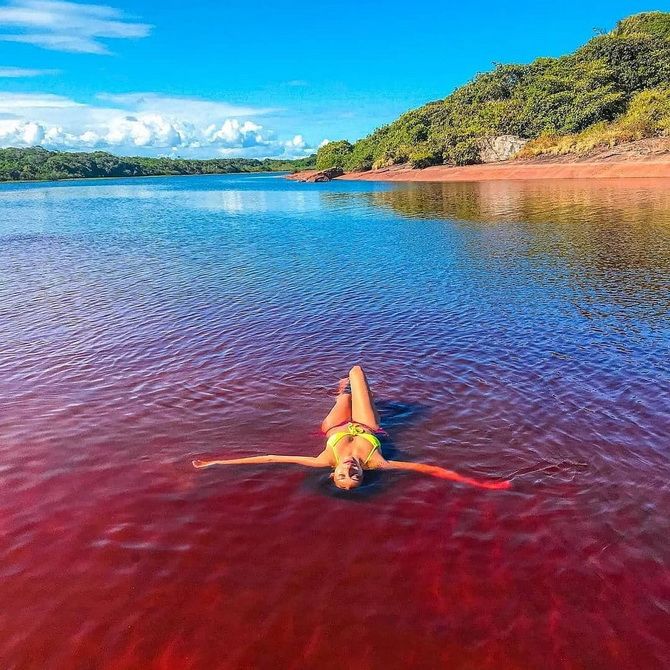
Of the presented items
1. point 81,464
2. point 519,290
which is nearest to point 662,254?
point 519,290

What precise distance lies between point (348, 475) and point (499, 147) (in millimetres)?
126105

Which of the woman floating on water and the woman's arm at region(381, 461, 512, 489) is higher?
the woman floating on water

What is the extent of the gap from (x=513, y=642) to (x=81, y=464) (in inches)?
354

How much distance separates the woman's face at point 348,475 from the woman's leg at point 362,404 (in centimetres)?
164

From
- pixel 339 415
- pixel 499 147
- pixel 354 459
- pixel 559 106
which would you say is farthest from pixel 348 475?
pixel 559 106

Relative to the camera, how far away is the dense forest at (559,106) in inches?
3910

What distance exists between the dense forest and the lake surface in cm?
8567

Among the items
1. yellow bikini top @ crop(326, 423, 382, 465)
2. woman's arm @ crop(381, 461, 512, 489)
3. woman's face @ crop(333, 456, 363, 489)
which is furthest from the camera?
yellow bikini top @ crop(326, 423, 382, 465)

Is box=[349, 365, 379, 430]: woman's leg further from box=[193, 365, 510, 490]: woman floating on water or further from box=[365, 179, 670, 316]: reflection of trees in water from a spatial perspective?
box=[365, 179, 670, 316]: reflection of trees in water

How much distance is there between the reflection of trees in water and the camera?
23.5m

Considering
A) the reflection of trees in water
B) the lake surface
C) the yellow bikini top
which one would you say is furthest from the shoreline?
the yellow bikini top

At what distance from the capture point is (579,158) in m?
92.4

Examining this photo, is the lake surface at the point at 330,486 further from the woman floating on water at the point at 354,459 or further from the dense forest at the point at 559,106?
the dense forest at the point at 559,106

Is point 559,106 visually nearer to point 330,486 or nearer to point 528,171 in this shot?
point 528,171
